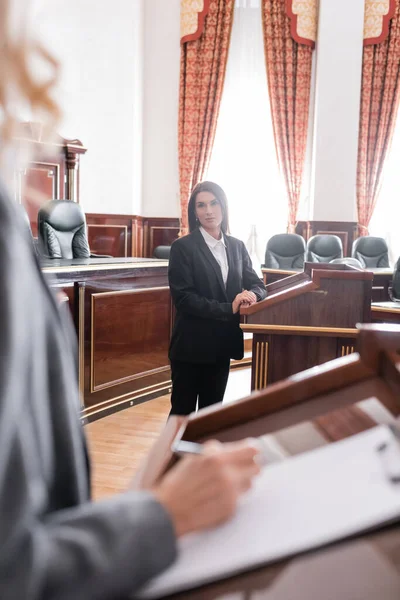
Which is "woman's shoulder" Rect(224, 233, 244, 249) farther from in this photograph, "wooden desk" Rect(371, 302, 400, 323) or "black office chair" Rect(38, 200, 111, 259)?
"black office chair" Rect(38, 200, 111, 259)

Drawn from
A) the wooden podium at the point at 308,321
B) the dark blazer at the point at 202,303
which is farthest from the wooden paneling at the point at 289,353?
the dark blazer at the point at 202,303

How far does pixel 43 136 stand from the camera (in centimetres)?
55

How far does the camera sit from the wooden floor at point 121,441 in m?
2.95

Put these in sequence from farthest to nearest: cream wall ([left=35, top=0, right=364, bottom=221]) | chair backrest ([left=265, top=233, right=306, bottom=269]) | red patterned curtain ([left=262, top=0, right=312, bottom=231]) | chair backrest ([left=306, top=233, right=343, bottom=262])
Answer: red patterned curtain ([left=262, top=0, right=312, bottom=231]), cream wall ([left=35, top=0, right=364, bottom=221]), chair backrest ([left=306, top=233, right=343, bottom=262]), chair backrest ([left=265, top=233, right=306, bottom=269])

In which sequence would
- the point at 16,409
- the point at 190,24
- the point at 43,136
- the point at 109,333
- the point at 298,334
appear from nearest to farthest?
the point at 16,409
the point at 43,136
the point at 298,334
the point at 109,333
the point at 190,24

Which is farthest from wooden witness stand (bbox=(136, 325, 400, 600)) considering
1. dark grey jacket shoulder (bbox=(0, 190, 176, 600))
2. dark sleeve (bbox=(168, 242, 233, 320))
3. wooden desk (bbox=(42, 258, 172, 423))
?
wooden desk (bbox=(42, 258, 172, 423))

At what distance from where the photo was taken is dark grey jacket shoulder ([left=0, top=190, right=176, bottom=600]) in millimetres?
407

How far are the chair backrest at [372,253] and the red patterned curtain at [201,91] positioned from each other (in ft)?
7.93

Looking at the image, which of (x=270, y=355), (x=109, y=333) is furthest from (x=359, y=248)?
(x=270, y=355)

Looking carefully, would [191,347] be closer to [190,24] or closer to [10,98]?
[10,98]

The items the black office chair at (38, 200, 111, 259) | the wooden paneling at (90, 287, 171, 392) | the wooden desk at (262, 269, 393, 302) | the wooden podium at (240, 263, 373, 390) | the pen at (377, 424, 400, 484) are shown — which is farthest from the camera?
the wooden desk at (262, 269, 393, 302)

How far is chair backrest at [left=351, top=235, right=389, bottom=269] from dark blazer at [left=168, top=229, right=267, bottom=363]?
17.0 feet

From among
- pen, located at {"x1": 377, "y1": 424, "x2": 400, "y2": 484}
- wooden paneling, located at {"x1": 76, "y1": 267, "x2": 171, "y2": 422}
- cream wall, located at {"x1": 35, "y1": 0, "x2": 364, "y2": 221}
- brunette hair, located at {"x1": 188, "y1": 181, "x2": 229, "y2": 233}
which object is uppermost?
cream wall, located at {"x1": 35, "y1": 0, "x2": 364, "y2": 221}

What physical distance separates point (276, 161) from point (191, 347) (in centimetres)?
629
